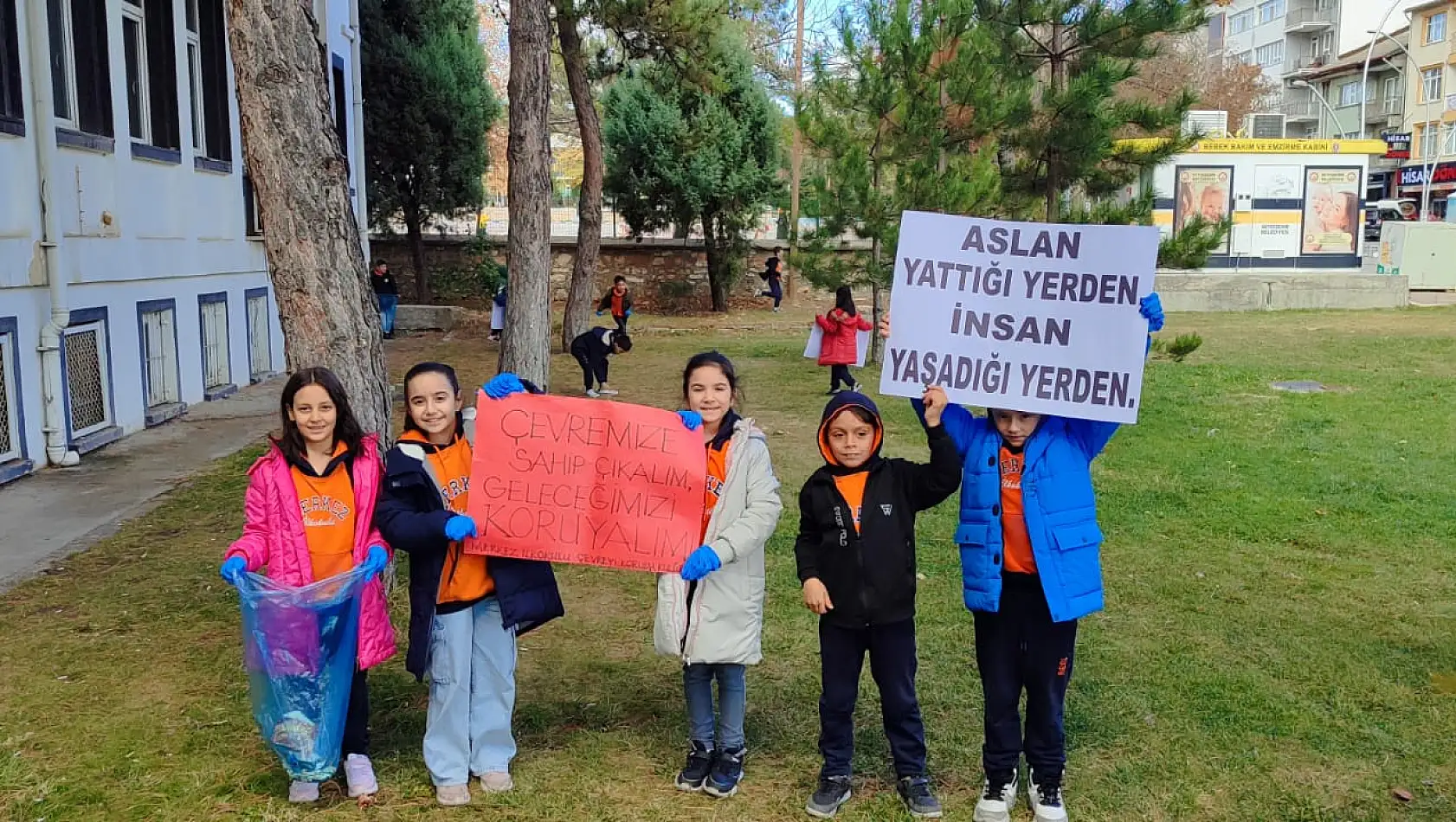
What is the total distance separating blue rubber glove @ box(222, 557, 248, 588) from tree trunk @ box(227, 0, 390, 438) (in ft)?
6.93

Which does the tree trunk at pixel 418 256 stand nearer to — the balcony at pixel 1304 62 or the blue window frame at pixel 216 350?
the blue window frame at pixel 216 350

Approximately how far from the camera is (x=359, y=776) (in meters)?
4.00

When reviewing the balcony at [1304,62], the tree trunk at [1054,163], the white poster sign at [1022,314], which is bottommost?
the white poster sign at [1022,314]

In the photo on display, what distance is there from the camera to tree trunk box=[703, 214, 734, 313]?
2655cm

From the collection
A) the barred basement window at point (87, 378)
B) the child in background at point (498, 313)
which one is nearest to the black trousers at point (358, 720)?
the barred basement window at point (87, 378)

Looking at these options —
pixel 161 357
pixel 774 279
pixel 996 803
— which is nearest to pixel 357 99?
pixel 161 357

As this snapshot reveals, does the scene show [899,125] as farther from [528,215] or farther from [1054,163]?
[528,215]

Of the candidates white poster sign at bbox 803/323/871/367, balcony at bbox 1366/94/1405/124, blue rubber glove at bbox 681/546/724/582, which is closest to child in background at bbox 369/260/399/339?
white poster sign at bbox 803/323/871/367

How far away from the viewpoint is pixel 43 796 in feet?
13.3

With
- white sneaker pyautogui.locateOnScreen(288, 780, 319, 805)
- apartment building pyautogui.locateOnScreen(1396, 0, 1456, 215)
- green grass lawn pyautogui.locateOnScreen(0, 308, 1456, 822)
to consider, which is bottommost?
green grass lawn pyautogui.locateOnScreen(0, 308, 1456, 822)

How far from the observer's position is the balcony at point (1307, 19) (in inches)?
2906

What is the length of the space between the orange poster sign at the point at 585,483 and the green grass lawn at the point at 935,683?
86 centimetres

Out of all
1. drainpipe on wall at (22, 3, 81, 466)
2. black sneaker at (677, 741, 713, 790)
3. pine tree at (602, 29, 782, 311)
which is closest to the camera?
black sneaker at (677, 741, 713, 790)

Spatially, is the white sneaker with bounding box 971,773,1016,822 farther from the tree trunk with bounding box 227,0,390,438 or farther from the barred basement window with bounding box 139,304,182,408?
the barred basement window with bounding box 139,304,182,408
